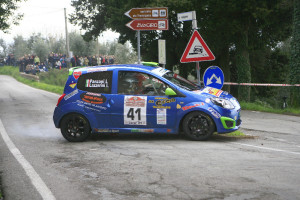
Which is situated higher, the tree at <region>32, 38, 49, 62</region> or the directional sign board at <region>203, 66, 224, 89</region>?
the tree at <region>32, 38, 49, 62</region>

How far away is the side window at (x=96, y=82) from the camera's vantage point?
357 inches

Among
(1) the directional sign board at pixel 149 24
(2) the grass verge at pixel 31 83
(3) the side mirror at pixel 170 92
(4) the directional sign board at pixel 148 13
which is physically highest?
(4) the directional sign board at pixel 148 13

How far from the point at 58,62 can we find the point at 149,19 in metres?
34.7

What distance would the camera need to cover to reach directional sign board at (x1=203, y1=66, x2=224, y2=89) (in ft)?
34.4

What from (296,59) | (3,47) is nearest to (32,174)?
(296,59)

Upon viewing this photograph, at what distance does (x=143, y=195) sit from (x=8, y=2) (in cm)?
2138

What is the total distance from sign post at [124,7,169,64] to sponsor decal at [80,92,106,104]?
106 inches

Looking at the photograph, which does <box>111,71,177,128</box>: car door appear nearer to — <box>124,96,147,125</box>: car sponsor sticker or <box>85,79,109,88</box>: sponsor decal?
<box>124,96,147,125</box>: car sponsor sticker

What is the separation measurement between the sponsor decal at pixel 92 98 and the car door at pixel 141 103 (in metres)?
0.28

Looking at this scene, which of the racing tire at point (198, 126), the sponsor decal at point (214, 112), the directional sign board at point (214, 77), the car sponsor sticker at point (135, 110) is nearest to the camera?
the sponsor decal at point (214, 112)

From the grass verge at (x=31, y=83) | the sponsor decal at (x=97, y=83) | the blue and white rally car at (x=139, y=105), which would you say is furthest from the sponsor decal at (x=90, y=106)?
the grass verge at (x=31, y=83)

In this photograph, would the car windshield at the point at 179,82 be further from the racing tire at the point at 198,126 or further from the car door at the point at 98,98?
the car door at the point at 98,98

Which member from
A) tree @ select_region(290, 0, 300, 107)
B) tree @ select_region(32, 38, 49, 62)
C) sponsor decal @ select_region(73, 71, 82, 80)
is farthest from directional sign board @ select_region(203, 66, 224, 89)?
tree @ select_region(32, 38, 49, 62)

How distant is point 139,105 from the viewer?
28.8ft
